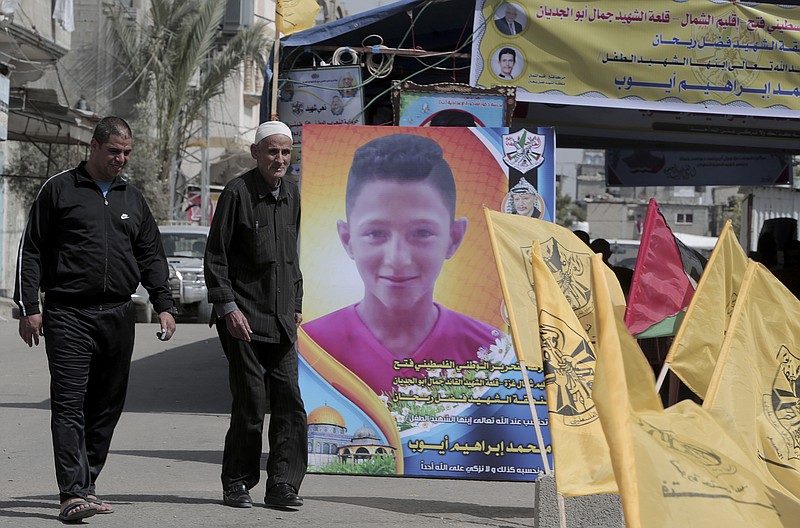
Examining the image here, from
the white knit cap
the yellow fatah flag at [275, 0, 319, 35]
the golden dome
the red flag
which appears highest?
the yellow fatah flag at [275, 0, 319, 35]

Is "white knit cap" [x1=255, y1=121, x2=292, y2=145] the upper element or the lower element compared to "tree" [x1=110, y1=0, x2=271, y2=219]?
lower

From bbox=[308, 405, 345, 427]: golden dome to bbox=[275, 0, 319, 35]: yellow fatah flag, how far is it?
3.69 m

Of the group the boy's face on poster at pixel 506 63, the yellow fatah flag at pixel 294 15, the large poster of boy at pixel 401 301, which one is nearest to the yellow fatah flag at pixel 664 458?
the large poster of boy at pixel 401 301

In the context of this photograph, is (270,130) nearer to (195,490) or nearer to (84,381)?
(84,381)

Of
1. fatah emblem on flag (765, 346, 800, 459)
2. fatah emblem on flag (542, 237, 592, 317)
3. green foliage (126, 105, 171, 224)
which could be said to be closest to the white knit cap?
fatah emblem on flag (542, 237, 592, 317)

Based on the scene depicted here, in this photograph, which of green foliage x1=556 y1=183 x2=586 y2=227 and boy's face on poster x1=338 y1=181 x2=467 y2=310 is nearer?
boy's face on poster x1=338 y1=181 x2=467 y2=310

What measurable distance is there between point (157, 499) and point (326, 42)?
15.5 ft

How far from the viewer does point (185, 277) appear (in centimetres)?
2134

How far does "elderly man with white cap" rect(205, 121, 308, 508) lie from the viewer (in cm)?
636

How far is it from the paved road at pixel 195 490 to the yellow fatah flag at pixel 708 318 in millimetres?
940

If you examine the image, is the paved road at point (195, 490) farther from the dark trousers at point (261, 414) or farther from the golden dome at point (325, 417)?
the golden dome at point (325, 417)

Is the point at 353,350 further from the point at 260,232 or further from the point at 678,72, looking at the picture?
the point at 678,72

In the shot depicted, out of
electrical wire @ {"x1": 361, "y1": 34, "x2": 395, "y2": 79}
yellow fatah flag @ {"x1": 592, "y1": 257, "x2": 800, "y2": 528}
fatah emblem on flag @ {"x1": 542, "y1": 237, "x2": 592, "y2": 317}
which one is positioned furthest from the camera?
electrical wire @ {"x1": 361, "y1": 34, "x2": 395, "y2": 79}

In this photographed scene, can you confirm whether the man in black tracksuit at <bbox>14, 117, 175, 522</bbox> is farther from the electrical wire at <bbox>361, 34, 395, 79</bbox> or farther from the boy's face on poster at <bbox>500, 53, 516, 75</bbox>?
the boy's face on poster at <bbox>500, 53, 516, 75</bbox>
